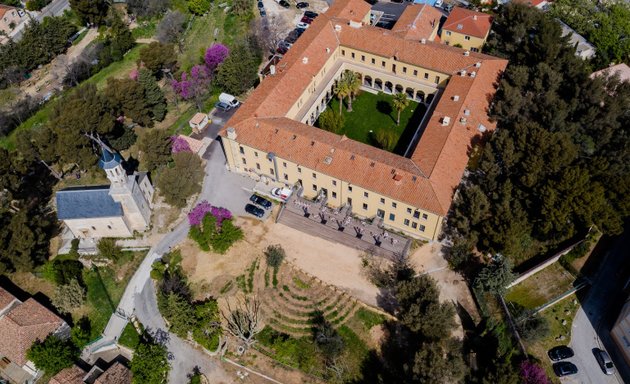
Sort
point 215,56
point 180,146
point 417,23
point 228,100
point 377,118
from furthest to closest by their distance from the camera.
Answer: point 215,56 < point 228,100 < point 417,23 < point 377,118 < point 180,146

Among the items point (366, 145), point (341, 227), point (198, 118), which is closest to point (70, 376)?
point (341, 227)

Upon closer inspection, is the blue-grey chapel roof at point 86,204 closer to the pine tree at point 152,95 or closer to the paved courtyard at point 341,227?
the pine tree at point 152,95

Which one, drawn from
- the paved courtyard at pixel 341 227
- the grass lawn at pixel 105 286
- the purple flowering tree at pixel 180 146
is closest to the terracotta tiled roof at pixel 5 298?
the grass lawn at pixel 105 286

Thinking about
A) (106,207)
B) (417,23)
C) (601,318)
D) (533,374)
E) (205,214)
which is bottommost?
(601,318)

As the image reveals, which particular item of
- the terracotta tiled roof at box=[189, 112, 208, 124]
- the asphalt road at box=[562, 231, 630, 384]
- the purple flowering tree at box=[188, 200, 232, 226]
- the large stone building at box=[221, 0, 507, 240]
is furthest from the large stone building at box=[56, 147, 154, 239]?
the asphalt road at box=[562, 231, 630, 384]

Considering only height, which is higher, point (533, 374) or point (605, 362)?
point (533, 374)

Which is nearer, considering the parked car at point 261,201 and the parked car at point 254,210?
the parked car at point 254,210

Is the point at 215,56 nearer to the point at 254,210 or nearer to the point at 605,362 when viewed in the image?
the point at 254,210
